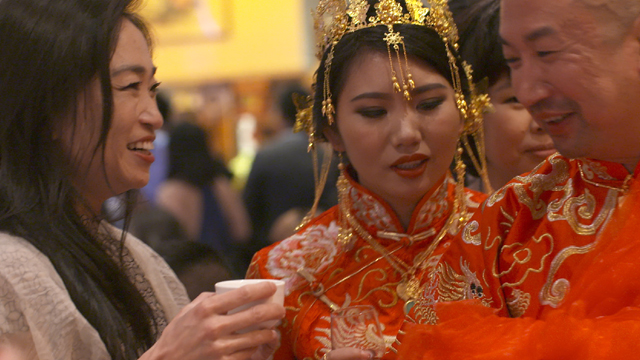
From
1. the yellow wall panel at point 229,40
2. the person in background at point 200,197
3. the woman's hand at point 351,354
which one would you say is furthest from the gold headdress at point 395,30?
the yellow wall panel at point 229,40

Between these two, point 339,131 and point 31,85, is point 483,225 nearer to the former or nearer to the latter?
point 339,131

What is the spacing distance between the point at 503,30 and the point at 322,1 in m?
0.78

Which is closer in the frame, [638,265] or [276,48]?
[638,265]

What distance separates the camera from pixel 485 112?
192cm

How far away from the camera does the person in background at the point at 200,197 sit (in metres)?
3.82

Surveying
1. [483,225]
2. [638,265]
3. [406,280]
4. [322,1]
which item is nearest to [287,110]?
[322,1]

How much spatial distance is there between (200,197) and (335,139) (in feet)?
7.21

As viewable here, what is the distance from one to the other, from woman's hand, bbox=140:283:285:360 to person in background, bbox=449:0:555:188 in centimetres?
91

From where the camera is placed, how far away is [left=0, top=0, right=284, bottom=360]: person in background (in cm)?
142

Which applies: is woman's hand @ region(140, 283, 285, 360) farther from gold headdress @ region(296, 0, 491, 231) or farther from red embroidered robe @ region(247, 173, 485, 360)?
gold headdress @ region(296, 0, 491, 231)

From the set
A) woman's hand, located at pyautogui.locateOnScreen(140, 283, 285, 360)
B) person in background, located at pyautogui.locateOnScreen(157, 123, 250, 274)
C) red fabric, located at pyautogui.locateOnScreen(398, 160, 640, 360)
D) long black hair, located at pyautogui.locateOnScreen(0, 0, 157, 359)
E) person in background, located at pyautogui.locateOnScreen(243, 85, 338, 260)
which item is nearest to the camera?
red fabric, located at pyautogui.locateOnScreen(398, 160, 640, 360)

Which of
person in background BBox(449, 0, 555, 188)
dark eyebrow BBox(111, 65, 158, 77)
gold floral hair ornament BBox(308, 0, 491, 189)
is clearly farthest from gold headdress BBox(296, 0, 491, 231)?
Result: dark eyebrow BBox(111, 65, 158, 77)

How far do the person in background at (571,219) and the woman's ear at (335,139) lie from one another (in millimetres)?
664

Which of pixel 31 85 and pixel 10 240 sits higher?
pixel 31 85
